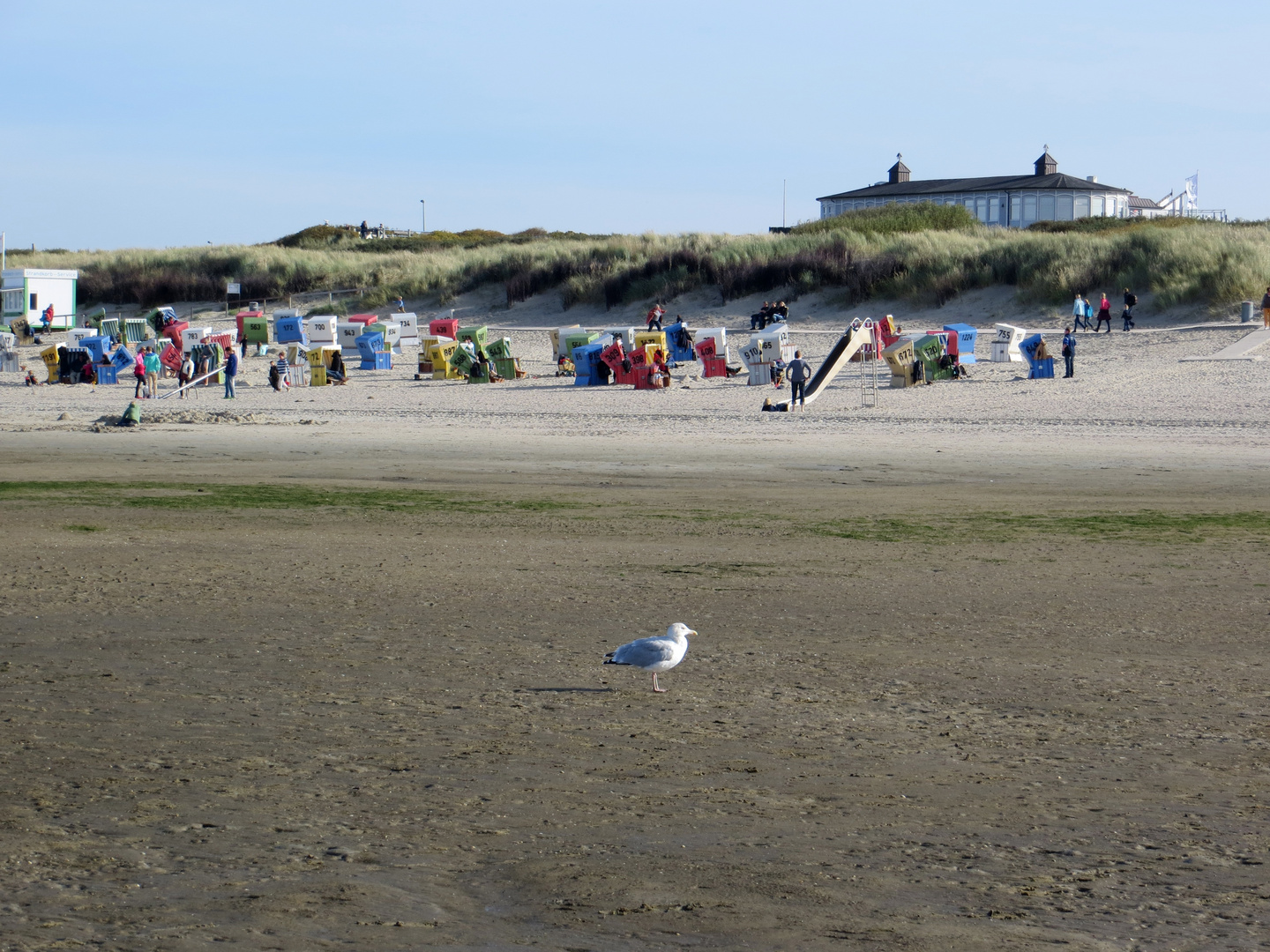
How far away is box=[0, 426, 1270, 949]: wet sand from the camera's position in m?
4.79

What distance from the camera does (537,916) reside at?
15.5 ft

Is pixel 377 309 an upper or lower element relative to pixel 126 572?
upper

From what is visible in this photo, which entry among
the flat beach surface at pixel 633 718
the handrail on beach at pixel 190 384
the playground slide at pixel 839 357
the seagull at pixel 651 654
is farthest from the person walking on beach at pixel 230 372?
the seagull at pixel 651 654

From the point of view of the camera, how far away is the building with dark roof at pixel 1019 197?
93.1 meters

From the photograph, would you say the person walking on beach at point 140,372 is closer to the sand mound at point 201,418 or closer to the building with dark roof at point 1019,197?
the sand mound at point 201,418

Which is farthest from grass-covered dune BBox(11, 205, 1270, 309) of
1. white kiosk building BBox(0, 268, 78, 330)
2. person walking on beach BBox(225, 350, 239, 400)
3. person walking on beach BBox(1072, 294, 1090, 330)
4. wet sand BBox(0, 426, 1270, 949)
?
wet sand BBox(0, 426, 1270, 949)

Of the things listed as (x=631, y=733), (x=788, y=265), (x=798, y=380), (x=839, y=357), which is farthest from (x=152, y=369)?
(x=631, y=733)

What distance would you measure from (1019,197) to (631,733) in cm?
9389

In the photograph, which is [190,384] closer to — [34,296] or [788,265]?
Answer: [788,265]

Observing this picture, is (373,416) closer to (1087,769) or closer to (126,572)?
(126,572)

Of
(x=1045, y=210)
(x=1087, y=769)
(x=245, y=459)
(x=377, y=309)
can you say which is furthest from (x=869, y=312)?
(x=1045, y=210)

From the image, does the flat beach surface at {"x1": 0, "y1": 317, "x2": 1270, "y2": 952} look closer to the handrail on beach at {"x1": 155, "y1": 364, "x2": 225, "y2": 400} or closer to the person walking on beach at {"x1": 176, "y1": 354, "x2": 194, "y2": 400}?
the handrail on beach at {"x1": 155, "y1": 364, "x2": 225, "y2": 400}

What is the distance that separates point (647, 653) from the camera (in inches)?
273

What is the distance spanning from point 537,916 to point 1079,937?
1.81m
